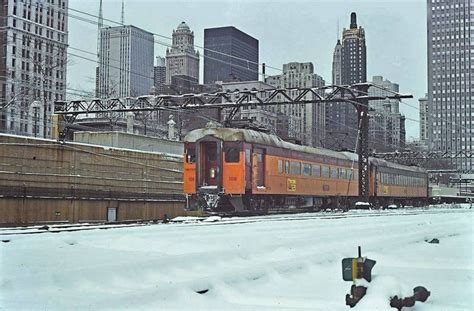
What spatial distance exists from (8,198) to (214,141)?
8837mm

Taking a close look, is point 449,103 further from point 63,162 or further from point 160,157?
point 63,162

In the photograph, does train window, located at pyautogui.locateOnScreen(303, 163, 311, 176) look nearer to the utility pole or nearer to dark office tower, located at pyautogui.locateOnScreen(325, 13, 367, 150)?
the utility pole

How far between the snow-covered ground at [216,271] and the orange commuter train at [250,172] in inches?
467

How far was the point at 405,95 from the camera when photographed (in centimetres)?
3428

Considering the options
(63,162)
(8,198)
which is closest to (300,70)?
(63,162)

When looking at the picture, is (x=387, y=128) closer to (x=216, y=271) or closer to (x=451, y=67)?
(x=451, y=67)

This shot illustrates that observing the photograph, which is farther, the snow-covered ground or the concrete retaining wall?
the concrete retaining wall

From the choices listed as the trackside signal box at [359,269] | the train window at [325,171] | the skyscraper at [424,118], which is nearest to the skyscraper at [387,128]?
the skyscraper at [424,118]

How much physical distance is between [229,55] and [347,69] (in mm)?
17819

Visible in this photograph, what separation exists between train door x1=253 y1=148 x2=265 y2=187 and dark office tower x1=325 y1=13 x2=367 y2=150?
11953 millimetres

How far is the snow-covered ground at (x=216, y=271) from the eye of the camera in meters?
7.18

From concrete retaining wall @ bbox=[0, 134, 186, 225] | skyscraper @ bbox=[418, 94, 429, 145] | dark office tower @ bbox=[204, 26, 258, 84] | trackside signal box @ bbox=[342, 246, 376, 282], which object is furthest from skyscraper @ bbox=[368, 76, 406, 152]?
trackside signal box @ bbox=[342, 246, 376, 282]

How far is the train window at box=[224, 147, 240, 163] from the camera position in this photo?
26156 millimetres

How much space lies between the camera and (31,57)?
151 ft
